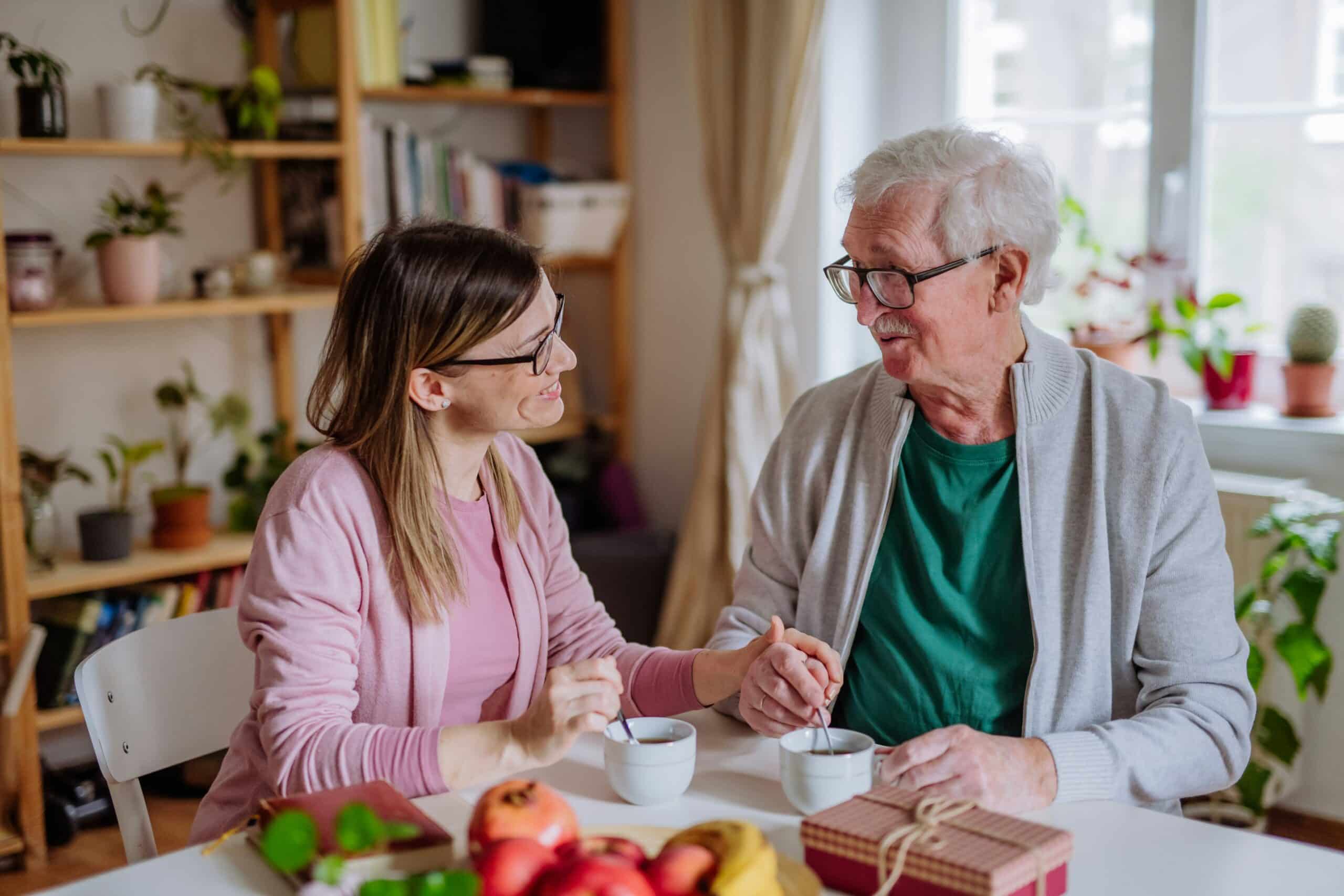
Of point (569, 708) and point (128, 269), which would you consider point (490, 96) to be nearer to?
point (128, 269)

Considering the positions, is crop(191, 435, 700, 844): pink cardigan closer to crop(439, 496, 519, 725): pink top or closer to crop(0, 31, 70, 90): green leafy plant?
crop(439, 496, 519, 725): pink top

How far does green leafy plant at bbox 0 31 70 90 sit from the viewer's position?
268 centimetres

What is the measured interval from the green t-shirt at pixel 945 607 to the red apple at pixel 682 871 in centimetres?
69

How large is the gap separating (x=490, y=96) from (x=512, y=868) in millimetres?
2787

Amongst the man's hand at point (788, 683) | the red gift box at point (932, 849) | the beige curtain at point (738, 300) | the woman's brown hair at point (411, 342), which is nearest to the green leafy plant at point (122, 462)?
the beige curtain at point (738, 300)

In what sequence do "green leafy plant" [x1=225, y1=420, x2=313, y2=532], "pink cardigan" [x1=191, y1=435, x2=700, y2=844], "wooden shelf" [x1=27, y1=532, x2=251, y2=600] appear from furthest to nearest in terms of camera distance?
1. "green leafy plant" [x1=225, y1=420, x2=313, y2=532]
2. "wooden shelf" [x1=27, y1=532, x2=251, y2=600]
3. "pink cardigan" [x1=191, y1=435, x2=700, y2=844]

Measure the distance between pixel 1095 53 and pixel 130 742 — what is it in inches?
99.3

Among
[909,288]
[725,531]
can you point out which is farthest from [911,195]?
[725,531]

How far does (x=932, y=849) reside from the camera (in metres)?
1.04

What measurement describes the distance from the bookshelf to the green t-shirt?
631 mm

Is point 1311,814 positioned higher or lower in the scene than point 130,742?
lower

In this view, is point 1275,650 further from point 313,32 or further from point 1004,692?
point 313,32

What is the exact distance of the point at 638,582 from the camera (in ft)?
11.3

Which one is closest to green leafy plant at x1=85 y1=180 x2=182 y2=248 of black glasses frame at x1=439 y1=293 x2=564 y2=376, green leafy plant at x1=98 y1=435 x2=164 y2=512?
green leafy plant at x1=98 y1=435 x2=164 y2=512
